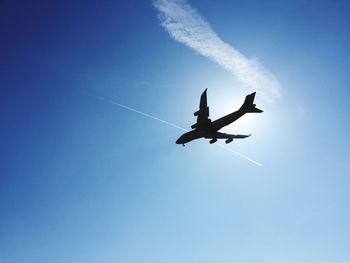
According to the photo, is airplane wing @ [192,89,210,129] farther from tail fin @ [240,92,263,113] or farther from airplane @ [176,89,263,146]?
tail fin @ [240,92,263,113]

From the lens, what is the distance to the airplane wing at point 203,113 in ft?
202

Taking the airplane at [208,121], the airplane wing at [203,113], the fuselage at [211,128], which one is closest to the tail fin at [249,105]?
the airplane at [208,121]

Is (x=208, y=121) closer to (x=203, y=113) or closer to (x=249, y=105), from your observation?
(x=203, y=113)

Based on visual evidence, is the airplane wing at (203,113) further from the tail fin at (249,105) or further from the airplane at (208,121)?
the tail fin at (249,105)

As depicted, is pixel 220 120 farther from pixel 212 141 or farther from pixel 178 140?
pixel 178 140

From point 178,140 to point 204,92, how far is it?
1070 cm

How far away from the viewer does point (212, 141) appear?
65938mm

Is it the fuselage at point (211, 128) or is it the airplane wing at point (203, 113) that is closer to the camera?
the airplane wing at point (203, 113)

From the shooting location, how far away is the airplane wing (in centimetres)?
6166

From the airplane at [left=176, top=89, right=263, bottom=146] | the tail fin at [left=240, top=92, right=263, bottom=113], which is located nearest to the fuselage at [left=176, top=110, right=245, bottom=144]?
the airplane at [left=176, top=89, right=263, bottom=146]

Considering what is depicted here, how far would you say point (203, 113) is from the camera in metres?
61.6

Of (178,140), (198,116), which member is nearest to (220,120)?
(198,116)

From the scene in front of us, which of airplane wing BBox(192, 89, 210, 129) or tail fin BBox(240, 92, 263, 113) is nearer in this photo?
tail fin BBox(240, 92, 263, 113)

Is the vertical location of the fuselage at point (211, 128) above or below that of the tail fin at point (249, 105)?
below
